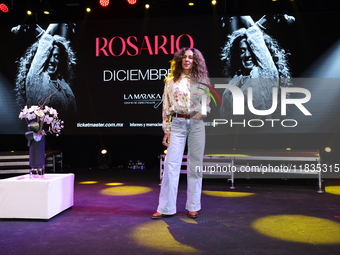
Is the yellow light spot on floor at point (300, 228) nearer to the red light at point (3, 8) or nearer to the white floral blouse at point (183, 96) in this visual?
the white floral blouse at point (183, 96)

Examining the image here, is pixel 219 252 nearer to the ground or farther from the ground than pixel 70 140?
nearer to the ground

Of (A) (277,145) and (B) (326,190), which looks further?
(A) (277,145)

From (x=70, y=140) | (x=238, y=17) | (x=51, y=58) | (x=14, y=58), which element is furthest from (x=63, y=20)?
(x=238, y=17)

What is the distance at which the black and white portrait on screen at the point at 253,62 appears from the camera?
18.3 ft

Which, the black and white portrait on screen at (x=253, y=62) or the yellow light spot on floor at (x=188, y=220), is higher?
the black and white portrait on screen at (x=253, y=62)

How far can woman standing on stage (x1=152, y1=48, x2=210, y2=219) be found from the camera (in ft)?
8.52

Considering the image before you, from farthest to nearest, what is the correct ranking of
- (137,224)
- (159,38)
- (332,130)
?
(159,38) < (332,130) < (137,224)

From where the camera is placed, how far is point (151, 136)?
20.6ft

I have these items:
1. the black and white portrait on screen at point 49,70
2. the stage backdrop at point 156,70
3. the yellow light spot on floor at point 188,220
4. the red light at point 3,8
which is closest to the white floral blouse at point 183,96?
the yellow light spot on floor at point 188,220

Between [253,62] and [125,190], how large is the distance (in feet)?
11.1

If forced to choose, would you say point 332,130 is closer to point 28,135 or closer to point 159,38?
point 159,38

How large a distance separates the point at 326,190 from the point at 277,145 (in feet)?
6.10

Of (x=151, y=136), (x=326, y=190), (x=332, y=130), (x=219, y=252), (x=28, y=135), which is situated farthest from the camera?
(x=151, y=136)

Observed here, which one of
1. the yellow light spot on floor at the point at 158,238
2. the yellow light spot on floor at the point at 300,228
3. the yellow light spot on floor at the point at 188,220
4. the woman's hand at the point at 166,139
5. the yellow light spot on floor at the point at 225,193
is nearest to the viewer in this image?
the yellow light spot on floor at the point at 158,238
